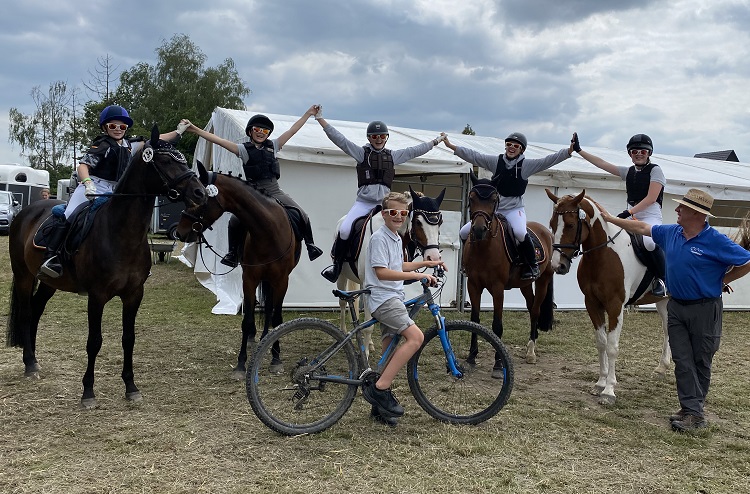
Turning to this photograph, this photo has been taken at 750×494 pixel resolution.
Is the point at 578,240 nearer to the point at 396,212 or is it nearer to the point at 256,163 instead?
the point at 396,212

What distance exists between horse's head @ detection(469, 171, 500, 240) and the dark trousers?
1.87m

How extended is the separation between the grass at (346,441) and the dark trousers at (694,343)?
0.32m

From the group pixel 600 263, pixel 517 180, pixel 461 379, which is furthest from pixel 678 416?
pixel 517 180

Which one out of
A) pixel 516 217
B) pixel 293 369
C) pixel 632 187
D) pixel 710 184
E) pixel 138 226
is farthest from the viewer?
pixel 710 184

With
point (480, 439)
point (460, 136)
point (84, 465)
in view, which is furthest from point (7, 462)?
point (460, 136)

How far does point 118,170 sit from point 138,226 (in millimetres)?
844

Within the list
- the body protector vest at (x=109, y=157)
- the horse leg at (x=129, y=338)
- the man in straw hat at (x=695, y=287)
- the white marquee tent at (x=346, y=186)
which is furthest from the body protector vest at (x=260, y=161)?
the man in straw hat at (x=695, y=287)

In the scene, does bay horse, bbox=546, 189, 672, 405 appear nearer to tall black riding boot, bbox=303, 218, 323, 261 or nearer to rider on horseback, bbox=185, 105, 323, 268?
tall black riding boot, bbox=303, 218, 323, 261

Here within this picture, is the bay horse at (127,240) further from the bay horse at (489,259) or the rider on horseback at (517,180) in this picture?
the rider on horseback at (517,180)

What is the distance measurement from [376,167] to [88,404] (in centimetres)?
376

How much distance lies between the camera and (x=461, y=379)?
450 centimetres

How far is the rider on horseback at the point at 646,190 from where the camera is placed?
19.6ft

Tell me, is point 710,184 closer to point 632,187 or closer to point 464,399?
point 632,187

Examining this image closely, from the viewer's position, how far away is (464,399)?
459 cm
